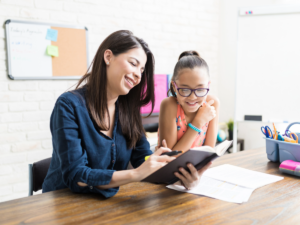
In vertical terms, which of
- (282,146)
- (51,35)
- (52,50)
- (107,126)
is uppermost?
(51,35)

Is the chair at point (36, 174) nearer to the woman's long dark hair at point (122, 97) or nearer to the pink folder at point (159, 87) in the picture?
the woman's long dark hair at point (122, 97)

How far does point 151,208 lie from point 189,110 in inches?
21.5

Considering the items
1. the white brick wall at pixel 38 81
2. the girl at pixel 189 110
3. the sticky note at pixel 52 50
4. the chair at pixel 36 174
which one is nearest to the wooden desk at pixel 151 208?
the girl at pixel 189 110

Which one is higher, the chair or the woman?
the woman

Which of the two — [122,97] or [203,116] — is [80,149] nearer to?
[122,97]

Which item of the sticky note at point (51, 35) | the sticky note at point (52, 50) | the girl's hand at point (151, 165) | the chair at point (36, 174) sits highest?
the sticky note at point (51, 35)

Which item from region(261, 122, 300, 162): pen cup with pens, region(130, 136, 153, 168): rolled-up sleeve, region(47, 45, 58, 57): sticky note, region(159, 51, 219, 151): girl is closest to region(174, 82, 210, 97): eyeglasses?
region(159, 51, 219, 151): girl

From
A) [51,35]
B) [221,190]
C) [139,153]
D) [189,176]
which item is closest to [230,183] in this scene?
[221,190]

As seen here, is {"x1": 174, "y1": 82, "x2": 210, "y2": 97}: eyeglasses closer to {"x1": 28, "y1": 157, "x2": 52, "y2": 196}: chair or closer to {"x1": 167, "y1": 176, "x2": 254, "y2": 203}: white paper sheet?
{"x1": 167, "y1": 176, "x2": 254, "y2": 203}: white paper sheet

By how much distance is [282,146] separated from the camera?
126 cm

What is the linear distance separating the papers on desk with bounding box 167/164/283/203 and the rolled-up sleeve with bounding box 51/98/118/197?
0.27 meters

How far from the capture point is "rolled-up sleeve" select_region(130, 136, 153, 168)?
4.09ft

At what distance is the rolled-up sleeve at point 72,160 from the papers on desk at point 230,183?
0.27 m

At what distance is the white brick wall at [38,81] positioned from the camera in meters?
2.26
